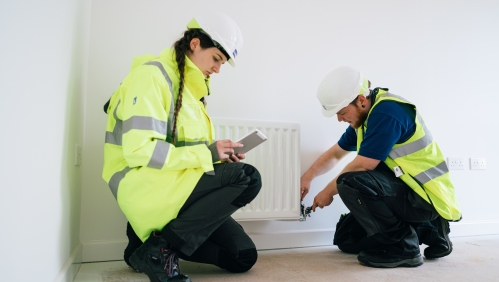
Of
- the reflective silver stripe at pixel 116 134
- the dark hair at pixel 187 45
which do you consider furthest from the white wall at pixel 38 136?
the dark hair at pixel 187 45

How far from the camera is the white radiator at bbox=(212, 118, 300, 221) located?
83.6 inches

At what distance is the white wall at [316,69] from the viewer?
2.00m

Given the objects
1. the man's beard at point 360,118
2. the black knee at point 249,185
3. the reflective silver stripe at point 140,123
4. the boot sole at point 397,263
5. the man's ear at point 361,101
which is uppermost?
the man's ear at point 361,101

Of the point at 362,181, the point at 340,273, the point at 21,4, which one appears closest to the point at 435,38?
the point at 362,181

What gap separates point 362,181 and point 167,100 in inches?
35.9

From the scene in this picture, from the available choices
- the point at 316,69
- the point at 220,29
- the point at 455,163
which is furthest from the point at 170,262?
the point at 455,163

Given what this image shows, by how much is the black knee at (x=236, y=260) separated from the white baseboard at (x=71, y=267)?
54 cm

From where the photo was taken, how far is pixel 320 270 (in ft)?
5.88

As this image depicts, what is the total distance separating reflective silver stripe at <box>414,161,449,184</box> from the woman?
0.81 metres

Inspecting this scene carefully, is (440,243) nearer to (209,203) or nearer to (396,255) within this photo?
(396,255)

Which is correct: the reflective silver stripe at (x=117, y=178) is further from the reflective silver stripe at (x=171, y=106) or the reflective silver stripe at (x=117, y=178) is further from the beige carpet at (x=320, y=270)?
the beige carpet at (x=320, y=270)

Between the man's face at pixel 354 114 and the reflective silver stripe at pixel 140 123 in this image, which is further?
the man's face at pixel 354 114

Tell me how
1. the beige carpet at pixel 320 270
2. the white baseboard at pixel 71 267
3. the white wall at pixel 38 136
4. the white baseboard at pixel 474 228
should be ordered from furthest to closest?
the white baseboard at pixel 474 228 → the beige carpet at pixel 320 270 → the white baseboard at pixel 71 267 → the white wall at pixel 38 136

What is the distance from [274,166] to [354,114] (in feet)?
1.54
